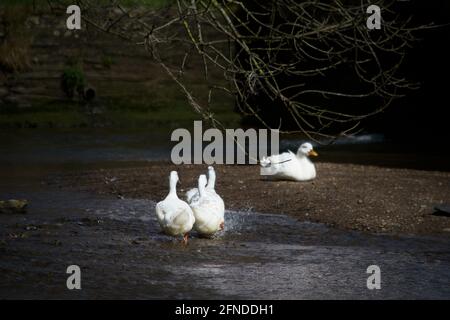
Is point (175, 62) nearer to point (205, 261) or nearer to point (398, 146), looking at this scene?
point (398, 146)

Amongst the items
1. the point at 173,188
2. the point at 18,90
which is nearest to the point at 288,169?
the point at 173,188

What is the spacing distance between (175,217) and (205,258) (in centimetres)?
74

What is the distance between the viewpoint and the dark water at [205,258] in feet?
26.5

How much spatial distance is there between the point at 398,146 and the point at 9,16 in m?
10.5

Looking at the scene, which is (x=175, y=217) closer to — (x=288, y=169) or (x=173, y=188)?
(x=173, y=188)

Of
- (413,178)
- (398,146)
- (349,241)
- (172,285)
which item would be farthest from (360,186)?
(398,146)

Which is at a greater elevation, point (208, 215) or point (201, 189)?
point (201, 189)

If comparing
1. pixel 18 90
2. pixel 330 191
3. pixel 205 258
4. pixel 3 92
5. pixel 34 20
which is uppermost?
pixel 34 20

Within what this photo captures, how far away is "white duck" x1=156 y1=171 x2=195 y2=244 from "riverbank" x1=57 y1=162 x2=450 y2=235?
2.13 metres

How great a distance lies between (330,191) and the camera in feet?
43.1

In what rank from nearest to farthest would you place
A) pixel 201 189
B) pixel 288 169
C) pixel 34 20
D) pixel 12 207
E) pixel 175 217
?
pixel 175 217 < pixel 201 189 < pixel 12 207 < pixel 288 169 < pixel 34 20

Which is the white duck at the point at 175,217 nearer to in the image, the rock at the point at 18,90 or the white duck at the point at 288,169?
the white duck at the point at 288,169

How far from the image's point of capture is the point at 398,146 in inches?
856

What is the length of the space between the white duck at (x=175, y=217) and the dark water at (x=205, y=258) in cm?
14
